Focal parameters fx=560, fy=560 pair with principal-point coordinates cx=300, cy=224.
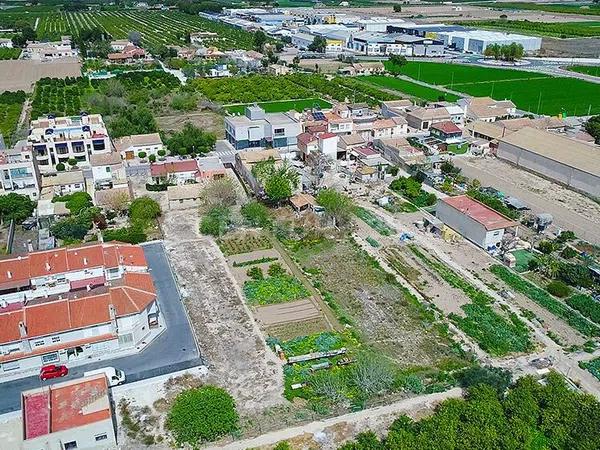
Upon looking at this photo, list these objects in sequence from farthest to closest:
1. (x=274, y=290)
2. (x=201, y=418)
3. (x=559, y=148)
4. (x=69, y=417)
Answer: (x=559, y=148) < (x=274, y=290) < (x=201, y=418) < (x=69, y=417)

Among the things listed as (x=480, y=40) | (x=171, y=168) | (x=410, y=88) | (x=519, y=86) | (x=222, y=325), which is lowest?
(x=222, y=325)

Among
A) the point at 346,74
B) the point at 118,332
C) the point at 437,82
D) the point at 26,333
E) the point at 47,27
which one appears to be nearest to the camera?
the point at 26,333

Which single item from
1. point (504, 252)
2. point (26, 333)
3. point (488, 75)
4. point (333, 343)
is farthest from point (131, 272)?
point (488, 75)

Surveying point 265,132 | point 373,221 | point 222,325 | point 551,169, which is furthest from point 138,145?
point 551,169

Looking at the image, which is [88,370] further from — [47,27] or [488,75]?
[47,27]

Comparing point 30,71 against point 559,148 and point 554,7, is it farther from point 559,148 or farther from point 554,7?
point 554,7

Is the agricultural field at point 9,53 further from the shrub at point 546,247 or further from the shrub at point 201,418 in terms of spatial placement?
the shrub at point 201,418

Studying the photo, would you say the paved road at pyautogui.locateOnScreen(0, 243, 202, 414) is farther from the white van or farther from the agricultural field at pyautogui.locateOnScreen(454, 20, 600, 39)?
the agricultural field at pyautogui.locateOnScreen(454, 20, 600, 39)

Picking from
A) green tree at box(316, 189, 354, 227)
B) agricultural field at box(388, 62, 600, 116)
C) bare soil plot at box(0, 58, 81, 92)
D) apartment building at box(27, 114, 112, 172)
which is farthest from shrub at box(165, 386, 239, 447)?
bare soil plot at box(0, 58, 81, 92)
